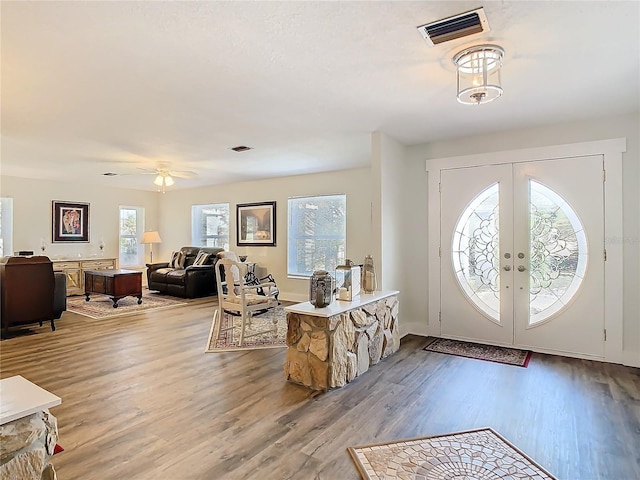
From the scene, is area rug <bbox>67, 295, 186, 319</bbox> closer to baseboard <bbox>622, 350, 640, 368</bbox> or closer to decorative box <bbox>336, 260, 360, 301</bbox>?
decorative box <bbox>336, 260, 360, 301</bbox>

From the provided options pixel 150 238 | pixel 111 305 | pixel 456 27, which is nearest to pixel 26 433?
pixel 456 27

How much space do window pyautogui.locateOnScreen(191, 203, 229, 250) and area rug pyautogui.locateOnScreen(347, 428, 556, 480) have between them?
6.74 m

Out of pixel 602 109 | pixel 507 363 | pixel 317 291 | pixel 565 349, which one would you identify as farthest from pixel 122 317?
pixel 602 109

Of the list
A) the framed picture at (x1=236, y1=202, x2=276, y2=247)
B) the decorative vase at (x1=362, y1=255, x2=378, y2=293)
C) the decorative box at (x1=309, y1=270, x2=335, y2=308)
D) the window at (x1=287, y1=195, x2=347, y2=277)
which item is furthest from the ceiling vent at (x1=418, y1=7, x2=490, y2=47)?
the framed picture at (x1=236, y1=202, x2=276, y2=247)

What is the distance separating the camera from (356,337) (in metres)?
3.31

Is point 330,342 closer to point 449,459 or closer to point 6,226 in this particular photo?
point 449,459

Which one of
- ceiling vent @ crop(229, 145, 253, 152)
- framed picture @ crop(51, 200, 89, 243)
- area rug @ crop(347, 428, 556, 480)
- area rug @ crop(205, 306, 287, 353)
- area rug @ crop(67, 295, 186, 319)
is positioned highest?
ceiling vent @ crop(229, 145, 253, 152)

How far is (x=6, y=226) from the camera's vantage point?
7.17m

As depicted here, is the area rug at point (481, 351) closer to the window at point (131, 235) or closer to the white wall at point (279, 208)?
the white wall at point (279, 208)

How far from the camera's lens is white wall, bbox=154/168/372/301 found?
6.46 metres

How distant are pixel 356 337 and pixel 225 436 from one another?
139cm

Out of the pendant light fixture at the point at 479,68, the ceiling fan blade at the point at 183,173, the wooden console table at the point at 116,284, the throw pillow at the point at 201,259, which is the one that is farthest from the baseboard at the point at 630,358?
the wooden console table at the point at 116,284

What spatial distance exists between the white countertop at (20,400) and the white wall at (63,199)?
7.48 meters

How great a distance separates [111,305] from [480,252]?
6025 millimetres
